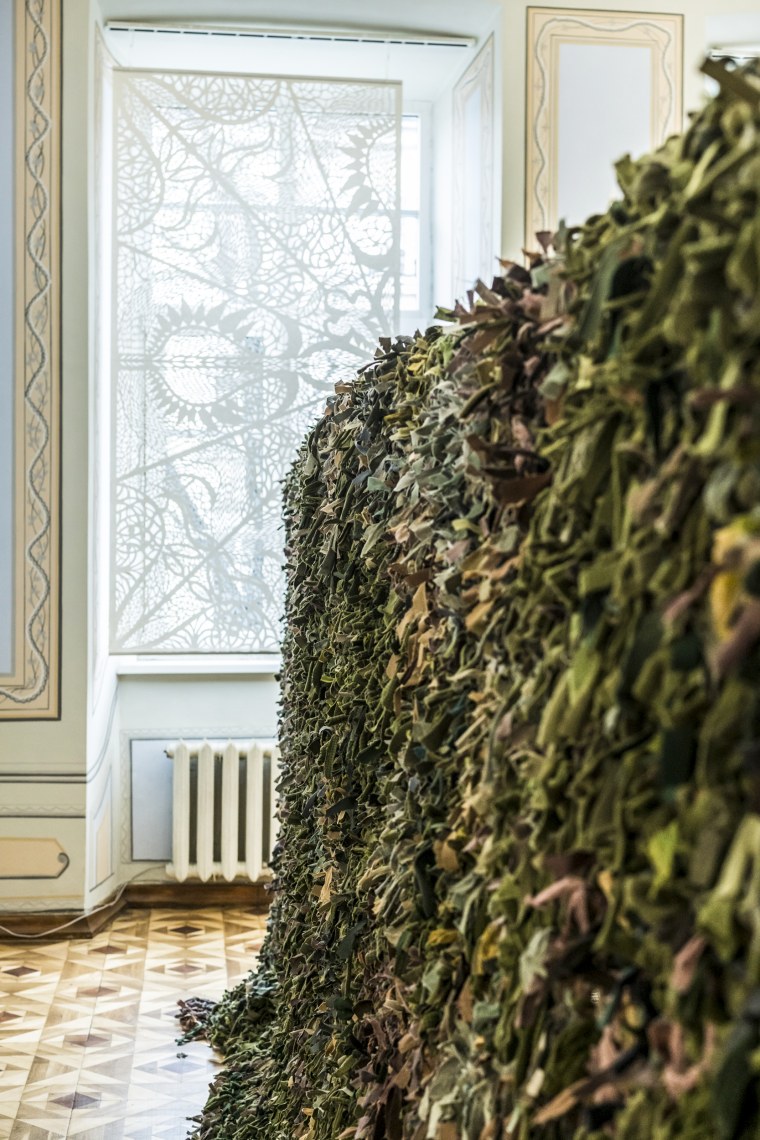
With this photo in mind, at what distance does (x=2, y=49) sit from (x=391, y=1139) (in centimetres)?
470

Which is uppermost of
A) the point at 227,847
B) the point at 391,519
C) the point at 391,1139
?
the point at 391,519

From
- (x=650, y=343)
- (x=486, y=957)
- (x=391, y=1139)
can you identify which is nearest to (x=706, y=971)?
(x=650, y=343)

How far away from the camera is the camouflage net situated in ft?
1.72

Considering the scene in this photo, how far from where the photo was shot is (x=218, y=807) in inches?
213

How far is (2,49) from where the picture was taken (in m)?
4.87

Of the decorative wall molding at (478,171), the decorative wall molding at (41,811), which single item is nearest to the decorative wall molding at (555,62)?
the decorative wall molding at (478,171)

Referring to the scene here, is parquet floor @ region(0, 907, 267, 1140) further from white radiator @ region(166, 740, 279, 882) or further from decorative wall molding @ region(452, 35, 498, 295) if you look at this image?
decorative wall molding @ region(452, 35, 498, 295)

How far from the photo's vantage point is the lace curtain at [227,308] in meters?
5.23

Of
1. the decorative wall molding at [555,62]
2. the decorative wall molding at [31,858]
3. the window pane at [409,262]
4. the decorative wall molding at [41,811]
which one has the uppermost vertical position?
the decorative wall molding at [555,62]

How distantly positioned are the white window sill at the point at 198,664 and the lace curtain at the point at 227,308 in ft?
0.48

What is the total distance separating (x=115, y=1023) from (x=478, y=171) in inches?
149

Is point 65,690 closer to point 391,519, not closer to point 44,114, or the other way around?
point 44,114

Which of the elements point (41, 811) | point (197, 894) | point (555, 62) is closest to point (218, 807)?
point (197, 894)

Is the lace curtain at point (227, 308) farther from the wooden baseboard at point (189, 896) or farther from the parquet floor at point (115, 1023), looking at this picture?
the parquet floor at point (115, 1023)
